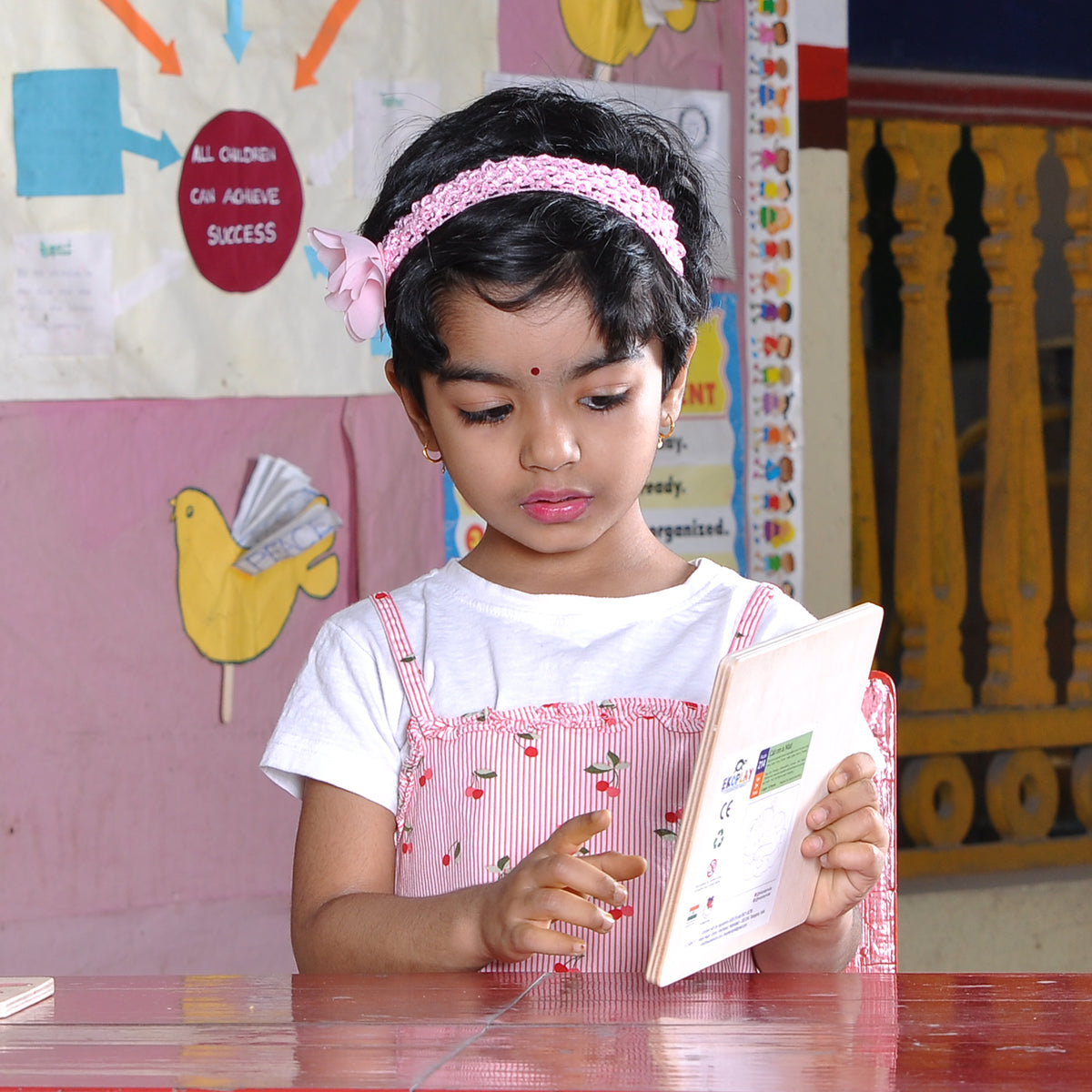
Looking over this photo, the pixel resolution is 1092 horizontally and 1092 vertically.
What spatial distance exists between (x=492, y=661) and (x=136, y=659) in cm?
118

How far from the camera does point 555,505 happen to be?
128 centimetres

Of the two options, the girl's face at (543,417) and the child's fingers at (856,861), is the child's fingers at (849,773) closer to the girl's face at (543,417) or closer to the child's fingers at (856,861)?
the child's fingers at (856,861)

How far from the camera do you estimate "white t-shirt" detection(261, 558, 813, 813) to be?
1319 mm

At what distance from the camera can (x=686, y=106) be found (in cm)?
271

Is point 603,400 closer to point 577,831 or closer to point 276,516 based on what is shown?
point 577,831

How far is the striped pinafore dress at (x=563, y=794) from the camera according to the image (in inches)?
50.3

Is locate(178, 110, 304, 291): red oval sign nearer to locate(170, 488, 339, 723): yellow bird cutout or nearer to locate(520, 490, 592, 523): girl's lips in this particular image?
locate(170, 488, 339, 723): yellow bird cutout

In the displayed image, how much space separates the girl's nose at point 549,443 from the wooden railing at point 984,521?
1.98m

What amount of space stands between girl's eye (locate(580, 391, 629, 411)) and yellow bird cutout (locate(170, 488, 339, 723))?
1.30 m

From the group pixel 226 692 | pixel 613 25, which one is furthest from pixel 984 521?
pixel 226 692

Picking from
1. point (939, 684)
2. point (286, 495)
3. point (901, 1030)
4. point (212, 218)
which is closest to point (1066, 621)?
point (939, 684)

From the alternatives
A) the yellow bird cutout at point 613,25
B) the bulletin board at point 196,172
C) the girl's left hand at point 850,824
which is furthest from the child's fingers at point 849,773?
the yellow bird cutout at point 613,25

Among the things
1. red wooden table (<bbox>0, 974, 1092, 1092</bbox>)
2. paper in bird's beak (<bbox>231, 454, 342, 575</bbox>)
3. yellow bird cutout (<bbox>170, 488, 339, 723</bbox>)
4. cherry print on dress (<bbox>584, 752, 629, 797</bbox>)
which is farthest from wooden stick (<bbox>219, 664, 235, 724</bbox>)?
red wooden table (<bbox>0, 974, 1092, 1092</bbox>)

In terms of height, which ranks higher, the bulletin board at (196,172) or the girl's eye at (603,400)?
the bulletin board at (196,172)
